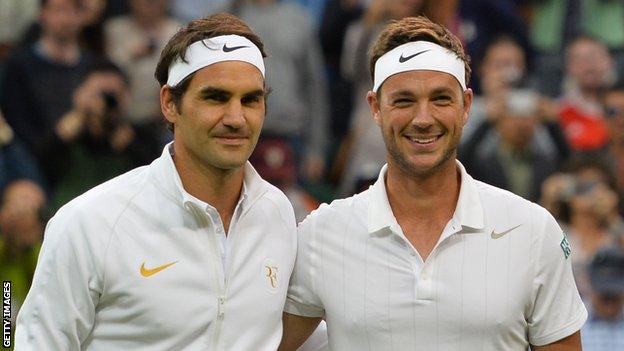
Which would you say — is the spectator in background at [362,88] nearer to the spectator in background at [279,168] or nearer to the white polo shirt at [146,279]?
the spectator in background at [279,168]

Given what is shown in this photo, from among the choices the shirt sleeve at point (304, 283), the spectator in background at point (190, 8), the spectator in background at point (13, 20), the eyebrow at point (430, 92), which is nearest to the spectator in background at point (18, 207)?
the spectator in background at point (13, 20)

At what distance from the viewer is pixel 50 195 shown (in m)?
7.87

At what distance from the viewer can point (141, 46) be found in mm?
8219

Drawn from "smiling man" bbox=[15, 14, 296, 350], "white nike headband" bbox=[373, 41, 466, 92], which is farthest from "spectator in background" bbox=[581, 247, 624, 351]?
"smiling man" bbox=[15, 14, 296, 350]

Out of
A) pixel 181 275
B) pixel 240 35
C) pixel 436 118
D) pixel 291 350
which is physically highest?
pixel 240 35

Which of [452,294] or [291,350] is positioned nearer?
[452,294]

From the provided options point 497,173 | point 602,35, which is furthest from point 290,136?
point 602,35

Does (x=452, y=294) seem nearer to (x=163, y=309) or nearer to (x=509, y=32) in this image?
(x=163, y=309)

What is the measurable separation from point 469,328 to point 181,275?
841 mm

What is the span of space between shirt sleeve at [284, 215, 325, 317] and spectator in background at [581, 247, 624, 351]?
4.28 m

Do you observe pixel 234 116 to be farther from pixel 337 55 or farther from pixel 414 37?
pixel 337 55

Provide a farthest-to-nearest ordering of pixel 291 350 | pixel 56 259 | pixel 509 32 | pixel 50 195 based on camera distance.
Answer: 1. pixel 509 32
2. pixel 50 195
3. pixel 291 350
4. pixel 56 259

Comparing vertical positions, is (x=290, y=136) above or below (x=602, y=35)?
below

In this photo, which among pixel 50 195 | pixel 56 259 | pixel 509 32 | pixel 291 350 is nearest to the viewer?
pixel 56 259
